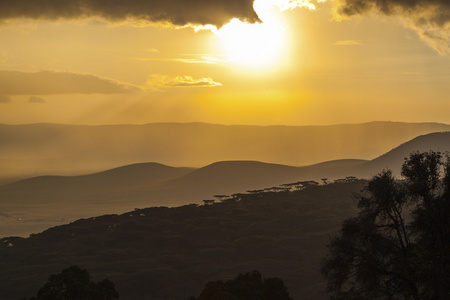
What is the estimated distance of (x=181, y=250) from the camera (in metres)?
155

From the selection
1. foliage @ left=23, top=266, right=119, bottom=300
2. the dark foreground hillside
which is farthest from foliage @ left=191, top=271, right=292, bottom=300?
the dark foreground hillside

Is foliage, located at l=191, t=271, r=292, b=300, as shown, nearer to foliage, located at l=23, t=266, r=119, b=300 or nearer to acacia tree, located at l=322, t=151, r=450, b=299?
foliage, located at l=23, t=266, r=119, b=300

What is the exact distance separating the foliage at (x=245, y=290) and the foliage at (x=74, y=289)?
29.0 feet

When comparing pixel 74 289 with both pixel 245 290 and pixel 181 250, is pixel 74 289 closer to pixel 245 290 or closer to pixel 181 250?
pixel 245 290

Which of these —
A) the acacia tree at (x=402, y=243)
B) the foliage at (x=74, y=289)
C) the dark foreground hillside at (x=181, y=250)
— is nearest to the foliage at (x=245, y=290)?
the foliage at (x=74, y=289)

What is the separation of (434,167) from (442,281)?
245 inches

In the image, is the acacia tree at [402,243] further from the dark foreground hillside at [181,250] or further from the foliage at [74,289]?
the dark foreground hillside at [181,250]

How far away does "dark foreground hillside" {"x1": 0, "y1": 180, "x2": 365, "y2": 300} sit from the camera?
388ft

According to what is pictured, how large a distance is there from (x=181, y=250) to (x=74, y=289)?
96.3m

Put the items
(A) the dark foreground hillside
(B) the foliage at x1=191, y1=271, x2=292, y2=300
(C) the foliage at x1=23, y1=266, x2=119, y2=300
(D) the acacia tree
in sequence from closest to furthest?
(D) the acacia tree, (B) the foliage at x1=191, y1=271, x2=292, y2=300, (C) the foliage at x1=23, y1=266, x2=119, y2=300, (A) the dark foreground hillside

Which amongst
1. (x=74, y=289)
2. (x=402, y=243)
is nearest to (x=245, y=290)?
(x=74, y=289)

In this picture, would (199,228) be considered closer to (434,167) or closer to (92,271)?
(92,271)

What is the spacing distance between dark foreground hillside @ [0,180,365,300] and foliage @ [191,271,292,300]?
1400 inches

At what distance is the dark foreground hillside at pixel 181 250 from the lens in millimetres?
118250
